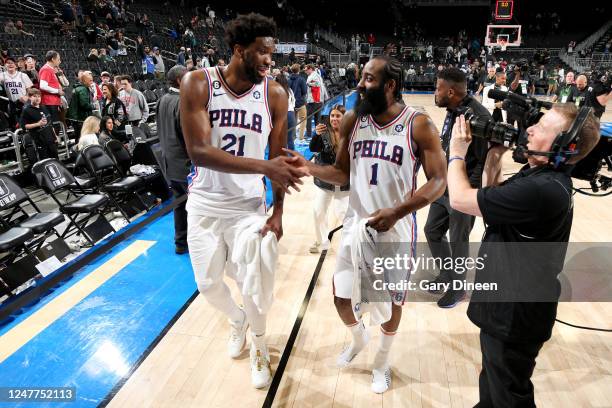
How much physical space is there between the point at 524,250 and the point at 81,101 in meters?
7.78

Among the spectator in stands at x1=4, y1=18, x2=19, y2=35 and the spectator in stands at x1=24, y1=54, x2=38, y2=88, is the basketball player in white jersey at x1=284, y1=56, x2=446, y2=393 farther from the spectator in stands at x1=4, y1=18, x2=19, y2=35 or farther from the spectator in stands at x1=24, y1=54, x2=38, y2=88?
the spectator in stands at x1=4, y1=18, x2=19, y2=35

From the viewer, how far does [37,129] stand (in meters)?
6.67

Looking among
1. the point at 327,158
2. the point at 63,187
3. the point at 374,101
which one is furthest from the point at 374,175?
the point at 63,187

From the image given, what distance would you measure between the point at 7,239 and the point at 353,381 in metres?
3.10

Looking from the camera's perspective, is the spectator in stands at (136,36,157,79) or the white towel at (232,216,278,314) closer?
the white towel at (232,216,278,314)

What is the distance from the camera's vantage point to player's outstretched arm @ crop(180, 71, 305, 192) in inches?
85.2

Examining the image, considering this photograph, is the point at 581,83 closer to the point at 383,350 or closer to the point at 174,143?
the point at 174,143

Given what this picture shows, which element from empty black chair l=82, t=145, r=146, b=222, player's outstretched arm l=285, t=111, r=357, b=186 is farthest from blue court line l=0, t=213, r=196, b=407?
player's outstretched arm l=285, t=111, r=357, b=186

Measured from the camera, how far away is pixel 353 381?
2.81 metres

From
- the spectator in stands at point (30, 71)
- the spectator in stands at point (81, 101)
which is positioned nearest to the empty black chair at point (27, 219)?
the spectator in stands at point (81, 101)

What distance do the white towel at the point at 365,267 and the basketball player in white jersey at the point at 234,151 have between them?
0.46 meters

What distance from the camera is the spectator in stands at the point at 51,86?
731 centimetres

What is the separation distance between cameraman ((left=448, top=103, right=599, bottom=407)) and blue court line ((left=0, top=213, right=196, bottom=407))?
90.2 inches

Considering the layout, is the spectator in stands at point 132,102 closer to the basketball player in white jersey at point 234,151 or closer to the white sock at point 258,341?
the basketball player in white jersey at point 234,151
